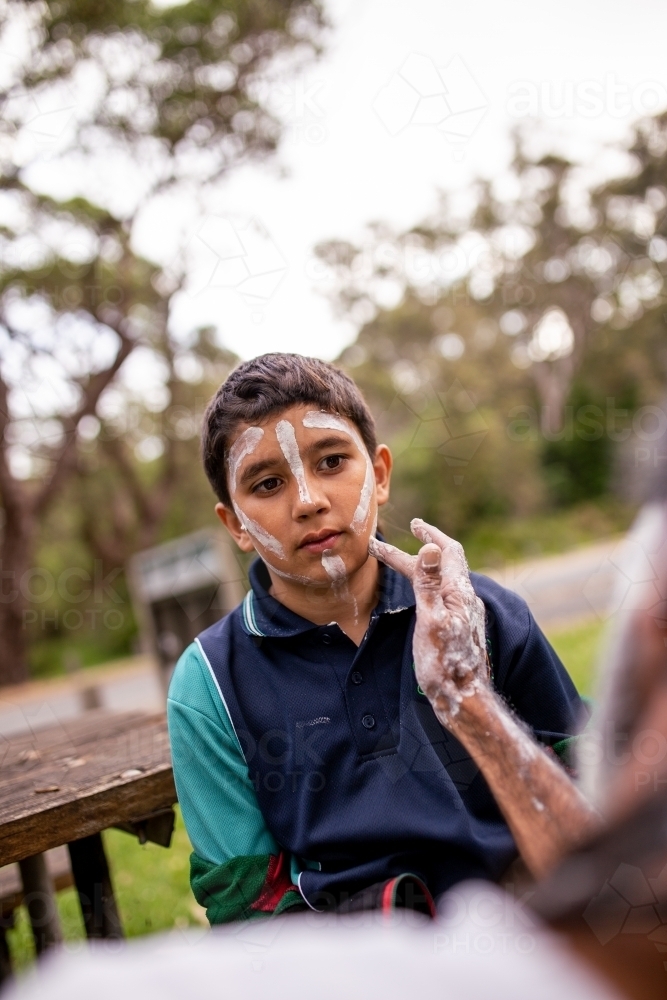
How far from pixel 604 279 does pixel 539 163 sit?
316 cm

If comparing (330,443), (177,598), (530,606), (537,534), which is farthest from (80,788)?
(537,534)

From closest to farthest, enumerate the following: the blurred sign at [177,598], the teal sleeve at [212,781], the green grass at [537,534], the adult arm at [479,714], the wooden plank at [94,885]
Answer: the adult arm at [479,714] < the teal sleeve at [212,781] < the wooden plank at [94,885] < the blurred sign at [177,598] < the green grass at [537,534]

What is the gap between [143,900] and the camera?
348 cm

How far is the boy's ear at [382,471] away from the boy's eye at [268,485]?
0.27 metres

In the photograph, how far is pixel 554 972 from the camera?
742 mm

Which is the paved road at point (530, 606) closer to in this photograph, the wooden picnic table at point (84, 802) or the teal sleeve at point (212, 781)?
the wooden picnic table at point (84, 802)

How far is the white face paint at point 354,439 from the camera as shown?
162 cm

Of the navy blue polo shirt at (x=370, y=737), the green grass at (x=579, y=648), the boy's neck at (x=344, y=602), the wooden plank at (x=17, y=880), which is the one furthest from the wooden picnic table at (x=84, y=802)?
the green grass at (x=579, y=648)

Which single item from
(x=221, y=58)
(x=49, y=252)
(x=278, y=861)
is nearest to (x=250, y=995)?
(x=278, y=861)

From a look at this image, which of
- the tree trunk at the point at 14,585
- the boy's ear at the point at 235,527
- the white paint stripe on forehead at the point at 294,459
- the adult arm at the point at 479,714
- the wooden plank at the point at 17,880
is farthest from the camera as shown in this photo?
the tree trunk at the point at 14,585

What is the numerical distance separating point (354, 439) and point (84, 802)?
99 centimetres

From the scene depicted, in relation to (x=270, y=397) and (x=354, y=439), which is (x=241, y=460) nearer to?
(x=270, y=397)

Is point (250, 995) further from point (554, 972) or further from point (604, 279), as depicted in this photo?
point (604, 279)

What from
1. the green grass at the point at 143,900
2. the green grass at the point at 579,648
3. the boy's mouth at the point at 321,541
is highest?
the boy's mouth at the point at 321,541
